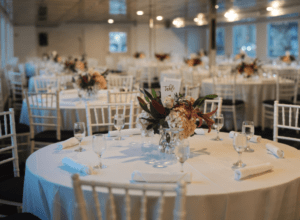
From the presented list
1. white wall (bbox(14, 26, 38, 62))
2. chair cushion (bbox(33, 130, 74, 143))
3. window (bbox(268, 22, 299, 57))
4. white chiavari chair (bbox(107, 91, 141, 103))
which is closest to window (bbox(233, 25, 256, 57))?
window (bbox(268, 22, 299, 57))

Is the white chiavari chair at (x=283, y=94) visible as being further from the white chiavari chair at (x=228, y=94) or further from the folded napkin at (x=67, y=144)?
the folded napkin at (x=67, y=144)

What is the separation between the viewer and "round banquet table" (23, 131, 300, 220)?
66.9 inches

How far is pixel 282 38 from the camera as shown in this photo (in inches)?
642

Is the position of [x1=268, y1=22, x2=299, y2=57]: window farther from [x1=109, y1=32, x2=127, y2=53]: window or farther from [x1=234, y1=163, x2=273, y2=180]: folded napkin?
[x1=234, y1=163, x2=273, y2=180]: folded napkin

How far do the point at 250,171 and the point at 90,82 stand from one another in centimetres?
324

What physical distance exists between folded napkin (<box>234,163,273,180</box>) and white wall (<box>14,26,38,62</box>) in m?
19.3

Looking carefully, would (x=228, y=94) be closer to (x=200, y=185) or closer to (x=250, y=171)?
(x=250, y=171)

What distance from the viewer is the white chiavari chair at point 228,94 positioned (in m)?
6.18

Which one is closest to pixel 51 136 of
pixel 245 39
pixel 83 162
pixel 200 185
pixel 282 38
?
pixel 83 162

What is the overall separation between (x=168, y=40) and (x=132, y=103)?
17804mm

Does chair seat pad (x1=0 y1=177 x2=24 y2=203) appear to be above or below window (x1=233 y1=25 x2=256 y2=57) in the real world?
below

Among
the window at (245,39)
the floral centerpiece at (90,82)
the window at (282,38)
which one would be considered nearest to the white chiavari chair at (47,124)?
the floral centerpiece at (90,82)

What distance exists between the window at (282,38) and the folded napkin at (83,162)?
15312 millimetres

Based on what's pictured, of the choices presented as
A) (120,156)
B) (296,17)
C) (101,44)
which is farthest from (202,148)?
(101,44)
